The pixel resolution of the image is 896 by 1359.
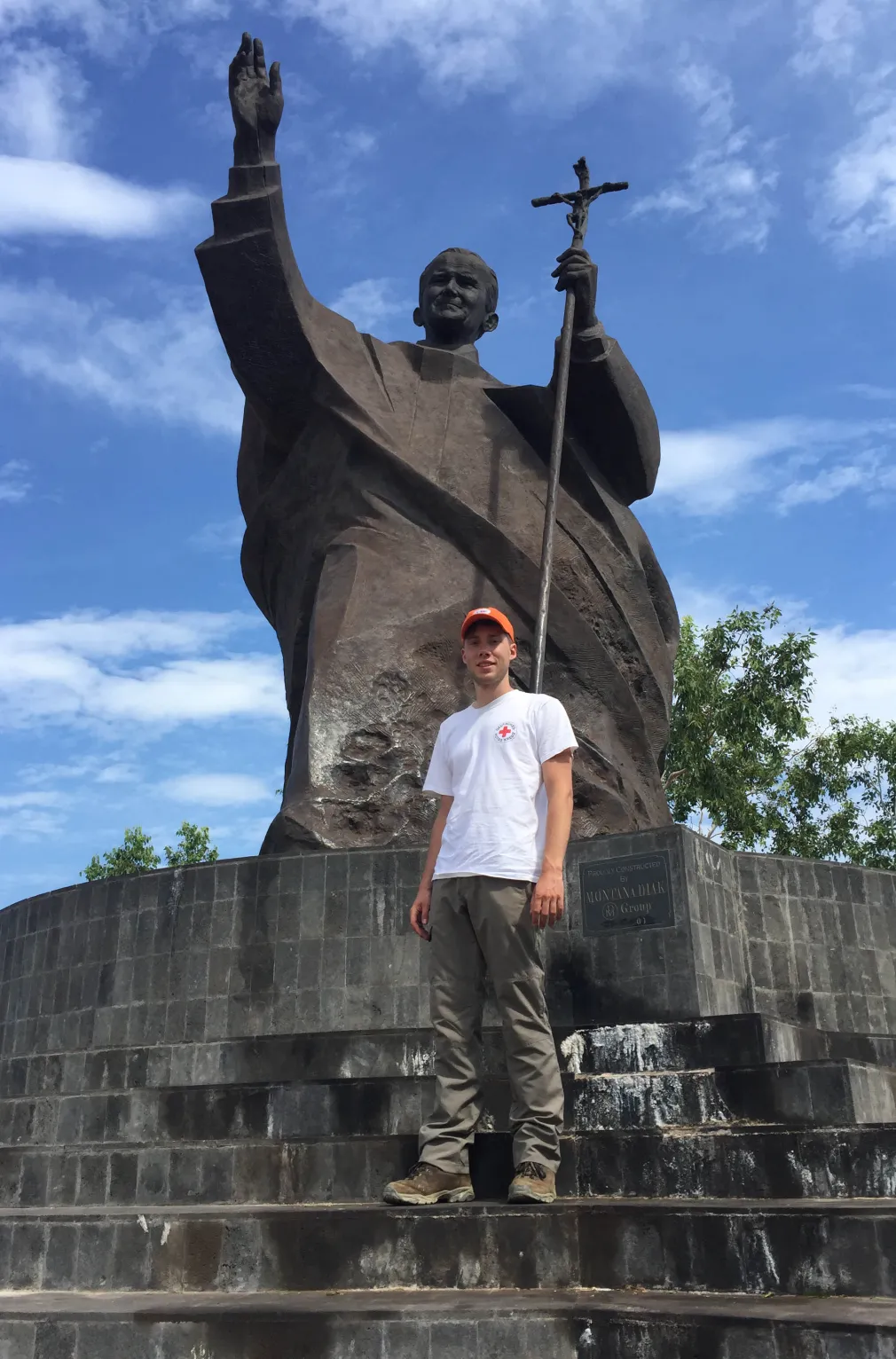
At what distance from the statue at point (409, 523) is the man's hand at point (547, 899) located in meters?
3.32

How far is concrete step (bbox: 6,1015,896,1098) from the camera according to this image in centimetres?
481

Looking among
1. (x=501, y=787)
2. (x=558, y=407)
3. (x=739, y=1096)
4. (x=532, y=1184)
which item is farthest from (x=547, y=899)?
(x=558, y=407)

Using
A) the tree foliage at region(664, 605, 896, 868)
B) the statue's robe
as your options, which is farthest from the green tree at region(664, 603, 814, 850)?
the statue's robe

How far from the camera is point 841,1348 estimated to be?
286 centimetres

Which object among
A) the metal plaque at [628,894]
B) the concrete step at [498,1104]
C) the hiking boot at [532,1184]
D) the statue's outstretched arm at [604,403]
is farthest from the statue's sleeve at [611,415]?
the hiking boot at [532,1184]

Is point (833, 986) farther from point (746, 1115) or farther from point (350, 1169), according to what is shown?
point (350, 1169)

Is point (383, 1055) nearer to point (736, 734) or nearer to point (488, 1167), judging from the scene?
point (488, 1167)

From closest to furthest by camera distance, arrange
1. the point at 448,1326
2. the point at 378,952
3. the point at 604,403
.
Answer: the point at 448,1326 → the point at 378,952 → the point at 604,403

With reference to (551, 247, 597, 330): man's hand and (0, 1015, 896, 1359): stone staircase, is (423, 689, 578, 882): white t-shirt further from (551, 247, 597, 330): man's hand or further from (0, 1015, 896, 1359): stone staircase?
(551, 247, 597, 330): man's hand

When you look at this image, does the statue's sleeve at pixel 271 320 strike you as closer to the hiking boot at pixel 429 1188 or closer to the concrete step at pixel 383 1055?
the concrete step at pixel 383 1055

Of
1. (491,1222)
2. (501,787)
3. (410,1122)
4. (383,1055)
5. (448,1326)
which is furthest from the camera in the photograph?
(383,1055)

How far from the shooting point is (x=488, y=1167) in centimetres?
410

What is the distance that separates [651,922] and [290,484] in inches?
173

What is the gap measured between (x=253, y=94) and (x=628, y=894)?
5.34 m
